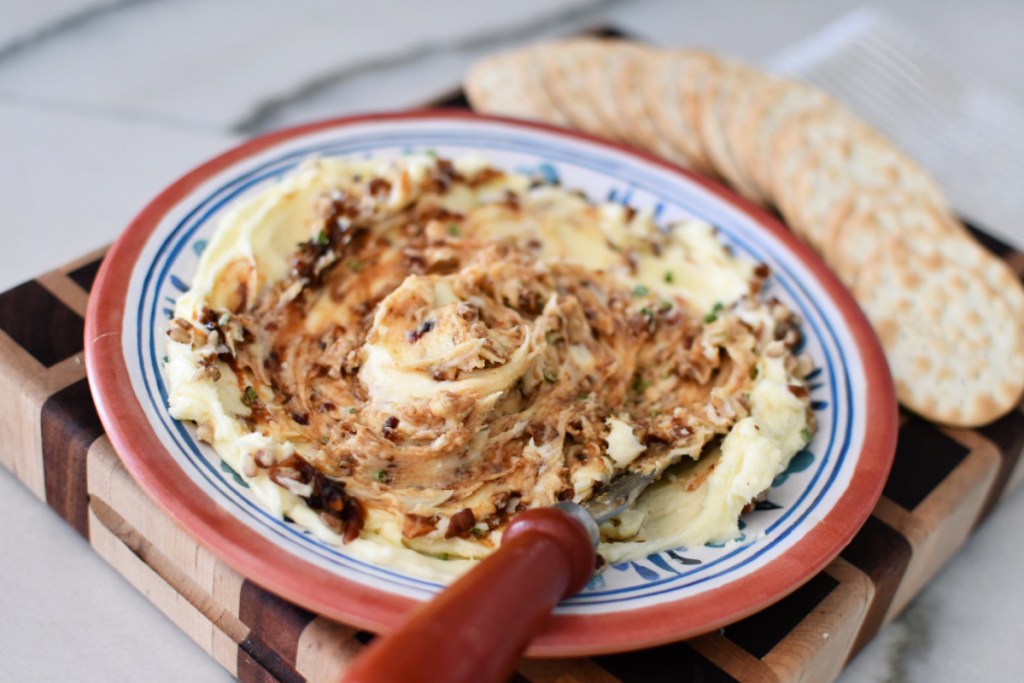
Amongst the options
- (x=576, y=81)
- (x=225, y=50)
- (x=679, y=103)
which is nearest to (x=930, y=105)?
(x=679, y=103)

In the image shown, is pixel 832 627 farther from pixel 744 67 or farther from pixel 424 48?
pixel 424 48

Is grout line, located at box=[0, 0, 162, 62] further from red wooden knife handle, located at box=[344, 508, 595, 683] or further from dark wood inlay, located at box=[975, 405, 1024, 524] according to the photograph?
dark wood inlay, located at box=[975, 405, 1024, 524]

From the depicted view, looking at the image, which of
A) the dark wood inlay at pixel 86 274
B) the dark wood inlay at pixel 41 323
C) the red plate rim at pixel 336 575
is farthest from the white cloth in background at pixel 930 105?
the dark wood inlay at pixel 41 323

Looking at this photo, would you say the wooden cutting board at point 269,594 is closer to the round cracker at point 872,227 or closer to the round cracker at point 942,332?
the round cracker at point 942,332

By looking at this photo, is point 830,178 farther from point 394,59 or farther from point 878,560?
point 394,59

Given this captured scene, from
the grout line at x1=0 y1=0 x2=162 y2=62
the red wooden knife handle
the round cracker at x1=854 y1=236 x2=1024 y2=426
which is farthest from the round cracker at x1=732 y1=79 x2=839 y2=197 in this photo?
the grout line at x1=0 y1=0 x2=162 y2=62

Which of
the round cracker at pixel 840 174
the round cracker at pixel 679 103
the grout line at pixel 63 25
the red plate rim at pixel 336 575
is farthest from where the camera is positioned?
the grout line at pixel 63 25
